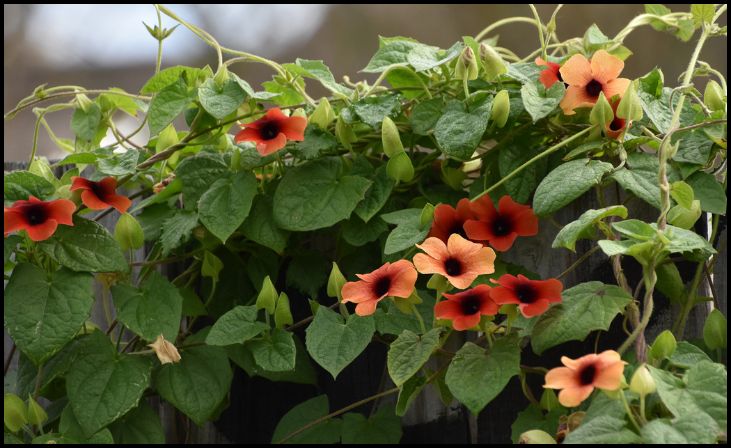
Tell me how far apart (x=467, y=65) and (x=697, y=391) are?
430 mm

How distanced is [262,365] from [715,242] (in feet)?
1.73

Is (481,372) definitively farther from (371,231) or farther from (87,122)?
(87,122)

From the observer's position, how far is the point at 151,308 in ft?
3.54

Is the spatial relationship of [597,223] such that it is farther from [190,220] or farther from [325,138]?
[190,220]

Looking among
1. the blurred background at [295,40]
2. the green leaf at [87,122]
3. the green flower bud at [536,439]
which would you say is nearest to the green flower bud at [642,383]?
the green flower bud at [536,439]

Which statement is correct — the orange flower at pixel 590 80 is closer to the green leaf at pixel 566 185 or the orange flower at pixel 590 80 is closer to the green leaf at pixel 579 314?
the green leaf at pixel 566 185

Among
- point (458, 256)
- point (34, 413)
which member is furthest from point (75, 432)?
point (458, 256)

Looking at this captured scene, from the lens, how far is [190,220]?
1.11 m

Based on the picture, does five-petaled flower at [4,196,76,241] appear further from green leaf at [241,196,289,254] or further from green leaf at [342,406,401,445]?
green leaf at [342,406,401,445]

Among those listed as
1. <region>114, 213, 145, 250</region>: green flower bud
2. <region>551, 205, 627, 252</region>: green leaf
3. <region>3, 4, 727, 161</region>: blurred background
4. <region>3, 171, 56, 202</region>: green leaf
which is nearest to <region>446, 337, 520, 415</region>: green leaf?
<region>551, 205, 627, 252</region>: green leaf

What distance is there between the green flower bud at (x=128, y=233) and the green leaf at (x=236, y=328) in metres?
0.16

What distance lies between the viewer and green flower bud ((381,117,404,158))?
3.44 feet

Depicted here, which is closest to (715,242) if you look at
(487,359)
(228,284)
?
(487,359)

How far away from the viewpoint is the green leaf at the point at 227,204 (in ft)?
3.48
